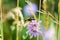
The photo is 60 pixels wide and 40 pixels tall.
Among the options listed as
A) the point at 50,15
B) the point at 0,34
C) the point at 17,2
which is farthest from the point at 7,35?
the point at 50,15

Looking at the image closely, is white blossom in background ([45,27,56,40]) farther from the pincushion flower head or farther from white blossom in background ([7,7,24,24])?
white blossom in background ([7,7,24,24])

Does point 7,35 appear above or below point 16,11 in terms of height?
below

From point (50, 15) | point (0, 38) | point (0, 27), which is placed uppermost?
point (50, 15)

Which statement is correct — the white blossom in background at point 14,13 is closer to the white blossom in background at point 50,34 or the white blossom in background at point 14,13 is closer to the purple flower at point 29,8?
the purple flower at point 29,8

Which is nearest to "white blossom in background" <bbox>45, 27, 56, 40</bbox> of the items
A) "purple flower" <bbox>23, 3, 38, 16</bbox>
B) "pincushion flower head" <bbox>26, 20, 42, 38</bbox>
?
"pincushion flower head" <bbox>26, 20, 42, 38</bbox>

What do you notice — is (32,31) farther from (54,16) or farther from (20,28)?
(54,16)

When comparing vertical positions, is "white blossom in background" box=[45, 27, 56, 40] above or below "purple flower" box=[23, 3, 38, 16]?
below

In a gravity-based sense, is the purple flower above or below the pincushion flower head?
above

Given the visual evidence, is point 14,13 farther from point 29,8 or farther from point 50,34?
point 50,34

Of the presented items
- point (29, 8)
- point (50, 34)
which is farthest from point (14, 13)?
point (50, 34)

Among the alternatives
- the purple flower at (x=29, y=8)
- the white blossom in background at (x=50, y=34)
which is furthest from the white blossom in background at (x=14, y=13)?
the white blossom in background at (x=50, y=34)

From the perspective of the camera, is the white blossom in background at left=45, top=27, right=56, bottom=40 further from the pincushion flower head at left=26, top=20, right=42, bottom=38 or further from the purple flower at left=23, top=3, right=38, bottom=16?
the purple flower at left=23, top=3, right=38, bottom=16
